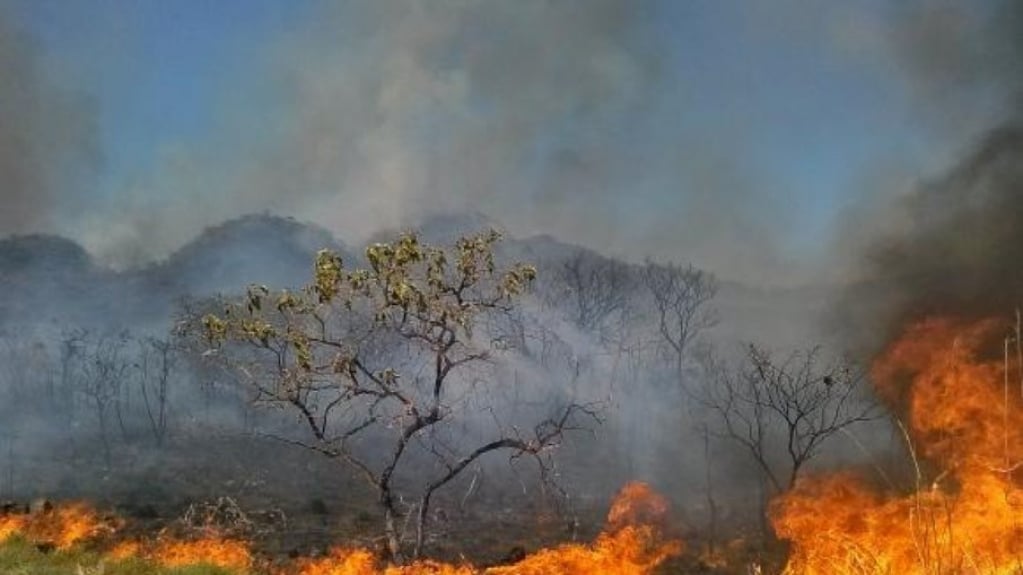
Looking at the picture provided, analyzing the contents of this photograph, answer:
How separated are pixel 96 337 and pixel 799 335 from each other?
236 feet

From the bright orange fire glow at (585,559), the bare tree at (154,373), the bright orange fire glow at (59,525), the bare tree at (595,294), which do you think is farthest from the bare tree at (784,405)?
the bare tree at (154,373)

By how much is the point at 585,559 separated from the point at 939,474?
13684 millimetres

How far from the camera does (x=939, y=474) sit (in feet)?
52.0

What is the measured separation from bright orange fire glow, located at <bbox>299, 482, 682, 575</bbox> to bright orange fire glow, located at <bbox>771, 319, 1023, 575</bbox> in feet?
18.1

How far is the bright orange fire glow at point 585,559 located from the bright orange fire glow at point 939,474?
550 cm

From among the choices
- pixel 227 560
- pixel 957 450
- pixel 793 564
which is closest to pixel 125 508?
pixel 227 560

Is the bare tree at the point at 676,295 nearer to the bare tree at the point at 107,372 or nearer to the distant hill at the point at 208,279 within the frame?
the distant hill at the point at 208,279

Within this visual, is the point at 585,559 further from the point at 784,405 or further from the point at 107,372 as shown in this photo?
the point at 107,372

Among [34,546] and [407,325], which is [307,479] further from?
[407,325]

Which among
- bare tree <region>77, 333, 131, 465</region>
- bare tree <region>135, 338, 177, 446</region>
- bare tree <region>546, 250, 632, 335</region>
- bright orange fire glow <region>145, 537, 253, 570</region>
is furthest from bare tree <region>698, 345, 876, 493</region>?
bare tree <region>77, 333, 131, 465</region>

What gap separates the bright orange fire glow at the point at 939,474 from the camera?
1916 cm

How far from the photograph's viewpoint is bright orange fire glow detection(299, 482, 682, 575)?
2495 centimetres

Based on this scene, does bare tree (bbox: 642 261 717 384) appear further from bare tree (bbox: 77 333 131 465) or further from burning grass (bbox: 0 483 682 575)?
bare tree (bbox: 77 333 131 465)

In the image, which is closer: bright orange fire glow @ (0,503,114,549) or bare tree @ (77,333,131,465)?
bright orange fire glow @ (0,503,114,549)
